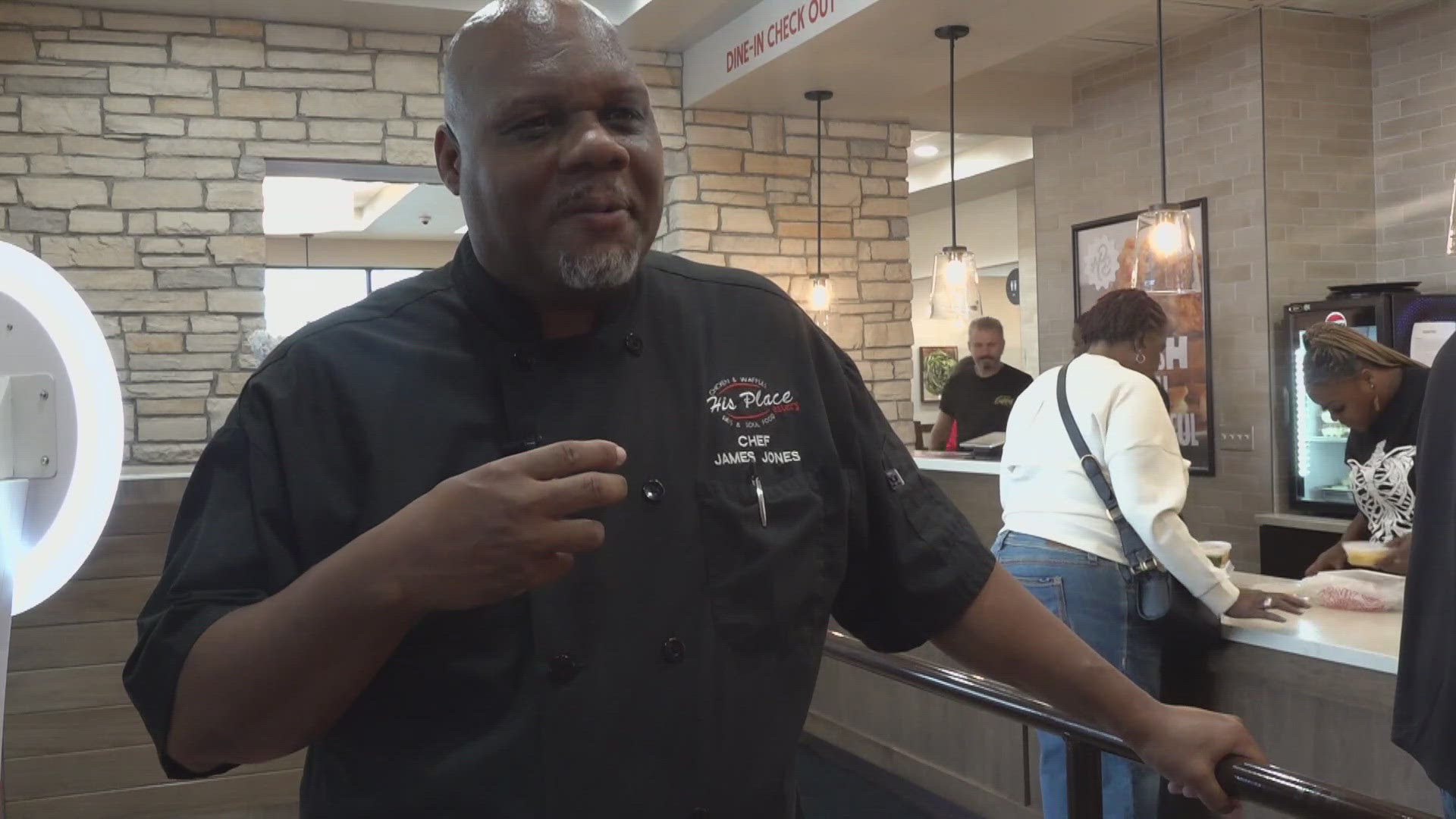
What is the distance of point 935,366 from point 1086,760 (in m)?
12.0

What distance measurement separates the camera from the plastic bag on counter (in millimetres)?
2859

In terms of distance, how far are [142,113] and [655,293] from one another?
16.1 feet

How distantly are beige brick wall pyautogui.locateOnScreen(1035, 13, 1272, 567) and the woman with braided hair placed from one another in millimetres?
2921

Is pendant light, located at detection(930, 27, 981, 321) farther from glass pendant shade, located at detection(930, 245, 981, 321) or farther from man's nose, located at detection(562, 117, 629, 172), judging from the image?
man's nose, located at detection(562, 117, 629, 172)

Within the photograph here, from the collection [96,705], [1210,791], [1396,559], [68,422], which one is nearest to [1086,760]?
[1210,791]

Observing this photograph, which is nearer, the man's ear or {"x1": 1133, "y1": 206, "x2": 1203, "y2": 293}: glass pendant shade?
the man's ear

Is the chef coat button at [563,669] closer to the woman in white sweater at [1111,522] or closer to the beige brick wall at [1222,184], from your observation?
the woman in white sweater at [1111,522]

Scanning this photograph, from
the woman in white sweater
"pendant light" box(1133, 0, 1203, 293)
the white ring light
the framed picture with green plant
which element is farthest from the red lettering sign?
the framed picture with green plant

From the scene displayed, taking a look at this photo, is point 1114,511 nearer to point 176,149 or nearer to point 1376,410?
point 1376,410

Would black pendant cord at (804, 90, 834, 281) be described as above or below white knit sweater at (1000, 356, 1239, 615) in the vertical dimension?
above

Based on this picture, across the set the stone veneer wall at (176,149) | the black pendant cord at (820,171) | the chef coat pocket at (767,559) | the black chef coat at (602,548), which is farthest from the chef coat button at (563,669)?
the black pendant cord at (820,171)

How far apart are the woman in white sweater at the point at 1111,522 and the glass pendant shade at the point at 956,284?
2163mm

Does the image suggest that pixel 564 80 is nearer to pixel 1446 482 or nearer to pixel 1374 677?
pixel 1446 482

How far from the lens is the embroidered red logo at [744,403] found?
1.04m
